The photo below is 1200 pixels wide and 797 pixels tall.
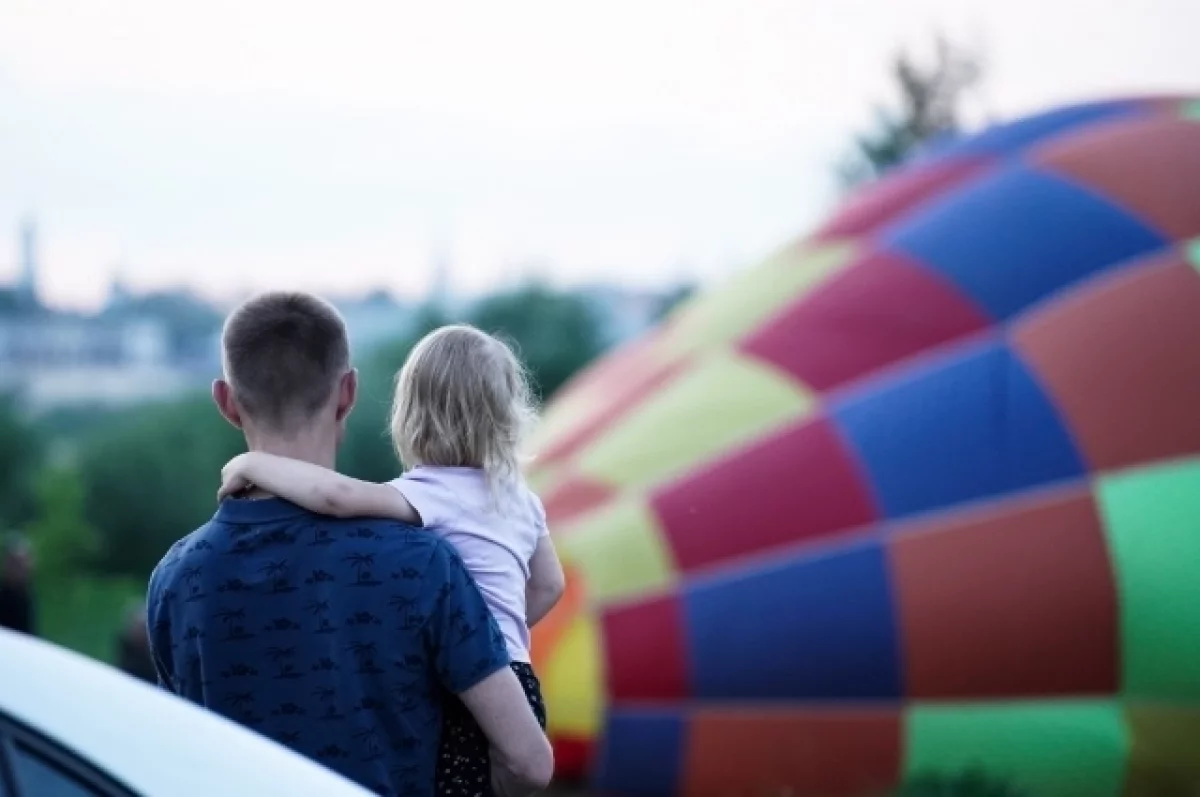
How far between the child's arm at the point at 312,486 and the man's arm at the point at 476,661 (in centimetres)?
9

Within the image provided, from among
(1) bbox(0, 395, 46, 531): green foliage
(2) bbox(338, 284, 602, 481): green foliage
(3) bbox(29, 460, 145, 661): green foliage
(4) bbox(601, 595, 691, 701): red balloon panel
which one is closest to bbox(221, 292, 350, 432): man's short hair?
(4) bbox(601, 595, 691, 701): red balloon panel

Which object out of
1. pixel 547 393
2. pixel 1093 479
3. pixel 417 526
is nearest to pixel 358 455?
pixel 547 393

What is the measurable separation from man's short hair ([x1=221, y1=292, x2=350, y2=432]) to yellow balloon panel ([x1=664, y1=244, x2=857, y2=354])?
3.70m

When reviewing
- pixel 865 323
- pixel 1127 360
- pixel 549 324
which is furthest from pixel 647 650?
pixel 549 324

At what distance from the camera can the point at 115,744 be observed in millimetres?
1596

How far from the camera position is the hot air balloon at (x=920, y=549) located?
4.64 m

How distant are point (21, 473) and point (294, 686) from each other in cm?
2612

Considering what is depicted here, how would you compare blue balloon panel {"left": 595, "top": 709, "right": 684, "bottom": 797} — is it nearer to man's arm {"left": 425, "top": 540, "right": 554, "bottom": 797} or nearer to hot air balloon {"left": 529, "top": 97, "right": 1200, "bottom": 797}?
hot air balloon {"left": 529, "top": 97, "right": 1200, "bottom": 797}

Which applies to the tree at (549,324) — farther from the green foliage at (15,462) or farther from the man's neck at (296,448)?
the man's neck at (296,448)

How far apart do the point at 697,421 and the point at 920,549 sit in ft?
2.72

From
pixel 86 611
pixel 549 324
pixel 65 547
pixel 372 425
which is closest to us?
pixel 86 611

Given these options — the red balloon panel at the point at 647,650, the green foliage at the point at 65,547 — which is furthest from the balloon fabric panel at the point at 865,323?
the green foliage at the point at 65,547

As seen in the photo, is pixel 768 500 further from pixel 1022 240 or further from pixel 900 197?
pixel 900 197

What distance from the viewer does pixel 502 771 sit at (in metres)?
2.06
